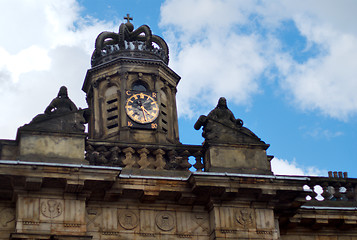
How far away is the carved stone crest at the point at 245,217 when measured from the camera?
2050cm

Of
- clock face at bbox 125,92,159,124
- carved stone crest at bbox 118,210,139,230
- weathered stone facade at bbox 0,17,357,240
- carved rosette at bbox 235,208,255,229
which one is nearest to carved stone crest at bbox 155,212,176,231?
weathered stone facade at bbox 0,17,357,240

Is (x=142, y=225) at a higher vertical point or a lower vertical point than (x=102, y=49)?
lower

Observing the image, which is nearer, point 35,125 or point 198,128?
point 35,125

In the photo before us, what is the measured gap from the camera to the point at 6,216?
19.5m

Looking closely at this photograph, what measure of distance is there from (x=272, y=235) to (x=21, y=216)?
637cm

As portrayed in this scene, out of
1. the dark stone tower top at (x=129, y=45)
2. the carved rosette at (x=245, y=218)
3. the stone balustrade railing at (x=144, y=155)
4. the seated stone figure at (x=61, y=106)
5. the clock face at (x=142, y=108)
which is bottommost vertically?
the carved rosette at (x=245, y=218)

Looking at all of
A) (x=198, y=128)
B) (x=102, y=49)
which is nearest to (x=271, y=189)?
(x=198, y=128)

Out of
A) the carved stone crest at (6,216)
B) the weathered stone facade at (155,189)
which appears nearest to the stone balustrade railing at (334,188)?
the weathered stone facade at (155,189)

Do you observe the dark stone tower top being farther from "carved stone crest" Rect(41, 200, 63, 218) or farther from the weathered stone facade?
"carved stone crest" Rect(41, 200, 63, 218)

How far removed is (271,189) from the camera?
807 inches

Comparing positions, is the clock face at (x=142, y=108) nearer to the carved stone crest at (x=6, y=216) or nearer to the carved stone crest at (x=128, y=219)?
the carved stone crest at (x=128, y=219)

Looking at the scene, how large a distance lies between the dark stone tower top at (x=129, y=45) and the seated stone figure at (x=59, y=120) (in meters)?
4.96

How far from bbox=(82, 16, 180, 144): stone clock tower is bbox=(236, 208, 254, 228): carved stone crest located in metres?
3.99

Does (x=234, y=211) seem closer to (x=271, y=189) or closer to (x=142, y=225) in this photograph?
(x=271, y=189)
